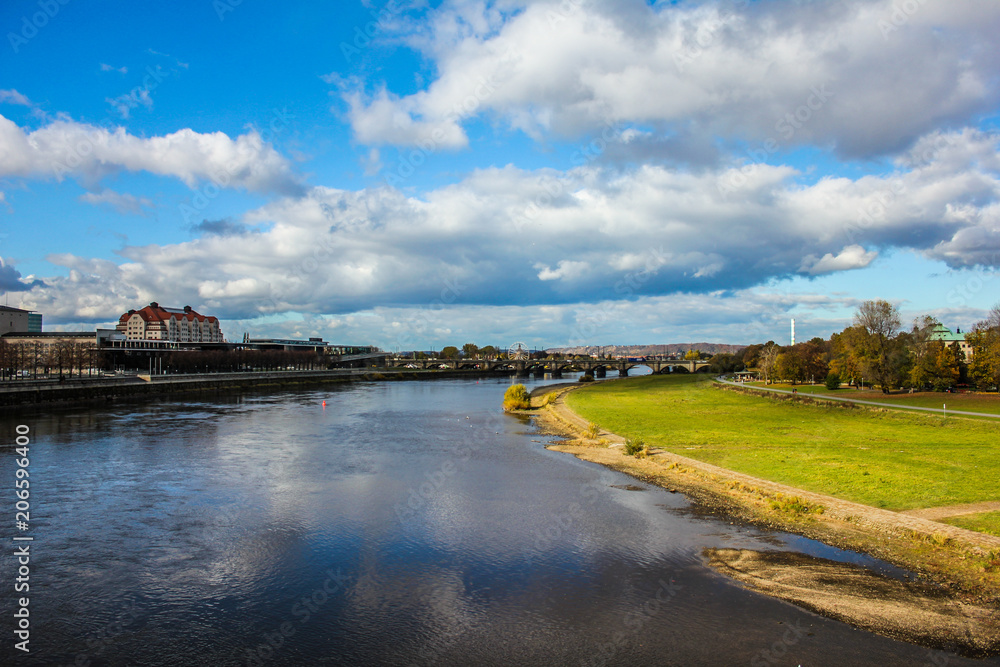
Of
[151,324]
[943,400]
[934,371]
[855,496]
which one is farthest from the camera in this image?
[151,324]

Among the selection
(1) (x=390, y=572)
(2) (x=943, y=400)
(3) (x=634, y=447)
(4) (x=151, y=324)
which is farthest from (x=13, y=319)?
(2) (x=943, y=400)

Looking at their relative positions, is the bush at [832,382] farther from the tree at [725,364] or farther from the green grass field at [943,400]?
the tree at [725,364]

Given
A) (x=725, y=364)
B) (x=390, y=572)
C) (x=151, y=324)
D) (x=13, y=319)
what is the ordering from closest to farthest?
(x=390, y=572), (x=13, y=319), (x=725, y=364), (x=151, y=324)

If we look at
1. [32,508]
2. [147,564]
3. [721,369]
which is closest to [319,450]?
[32,508]

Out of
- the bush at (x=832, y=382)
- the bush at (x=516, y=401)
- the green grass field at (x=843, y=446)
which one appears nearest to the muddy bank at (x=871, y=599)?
the green grass field at (x=843, y=446)

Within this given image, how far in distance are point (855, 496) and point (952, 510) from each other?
9.36ft

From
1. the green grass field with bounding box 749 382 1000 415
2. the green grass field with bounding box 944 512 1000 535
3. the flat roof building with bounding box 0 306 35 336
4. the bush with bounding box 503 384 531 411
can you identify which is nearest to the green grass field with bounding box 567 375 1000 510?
the green grass field with bounding box 944 512 1000 535

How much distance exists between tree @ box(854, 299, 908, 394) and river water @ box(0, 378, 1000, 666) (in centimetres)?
4637

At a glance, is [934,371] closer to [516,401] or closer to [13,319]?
[516,401]

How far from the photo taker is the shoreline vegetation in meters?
12.6

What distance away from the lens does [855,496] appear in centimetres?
1989

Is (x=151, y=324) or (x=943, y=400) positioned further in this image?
(x=151, y=324)

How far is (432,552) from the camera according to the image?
16.9 meters

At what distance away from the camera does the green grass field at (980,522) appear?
50.6ft
